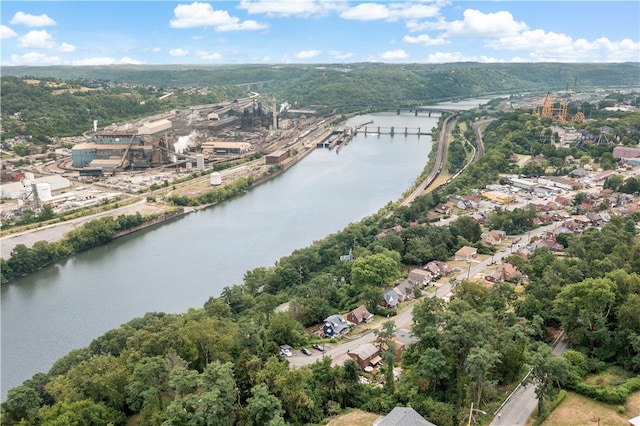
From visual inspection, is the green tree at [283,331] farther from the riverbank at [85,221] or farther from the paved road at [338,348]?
the riverbank at [85,221]

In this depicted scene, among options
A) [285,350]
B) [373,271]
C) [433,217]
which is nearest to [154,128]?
[433,217]

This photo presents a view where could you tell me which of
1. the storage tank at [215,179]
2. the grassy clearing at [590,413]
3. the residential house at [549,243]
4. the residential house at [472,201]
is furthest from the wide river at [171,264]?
the grassy clearing at [590,413]

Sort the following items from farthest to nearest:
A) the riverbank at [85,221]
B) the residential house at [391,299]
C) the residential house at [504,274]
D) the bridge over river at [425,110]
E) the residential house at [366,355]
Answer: the bridge over river at [425,110] < the riverbank at [85,221] < the residential house at [504,274] < the residential house at [391,299] < the residential house at [366,355]

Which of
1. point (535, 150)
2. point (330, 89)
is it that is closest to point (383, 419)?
point (535, 150)

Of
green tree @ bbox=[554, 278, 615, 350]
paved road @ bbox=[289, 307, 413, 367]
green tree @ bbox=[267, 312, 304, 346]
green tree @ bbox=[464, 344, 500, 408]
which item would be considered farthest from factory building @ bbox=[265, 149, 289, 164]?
green tree @ bbox=[464, 344, 500, 408]

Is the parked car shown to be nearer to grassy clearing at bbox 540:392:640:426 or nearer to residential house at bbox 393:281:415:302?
residential house at bbox 393:281:415:302
